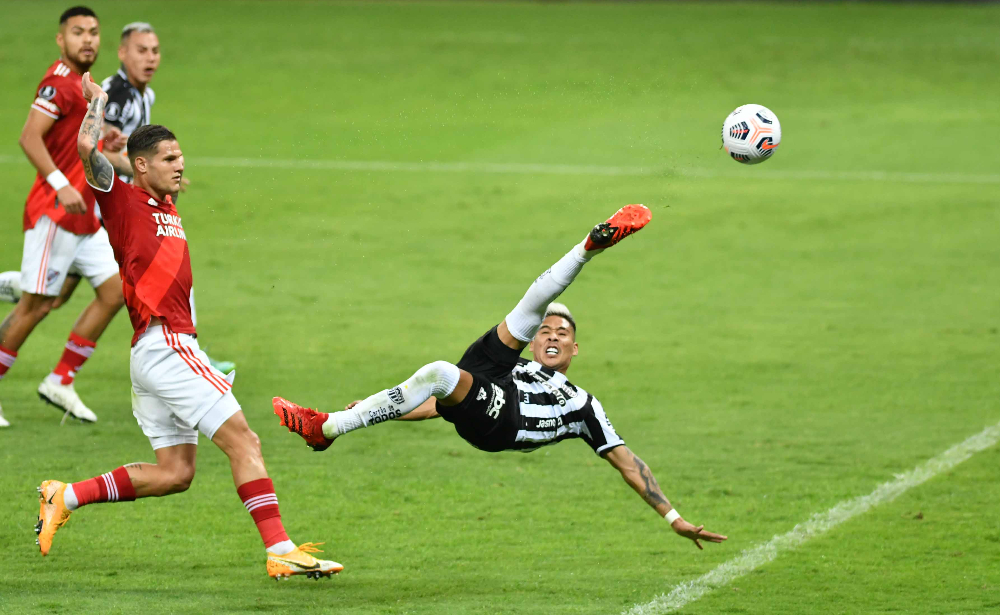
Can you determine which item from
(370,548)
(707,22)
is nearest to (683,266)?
(370,548)

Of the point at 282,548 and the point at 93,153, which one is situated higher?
the point at 93,153

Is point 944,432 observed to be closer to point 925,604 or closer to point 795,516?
point 795,516

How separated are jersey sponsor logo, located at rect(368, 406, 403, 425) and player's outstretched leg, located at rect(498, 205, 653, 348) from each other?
67 cm

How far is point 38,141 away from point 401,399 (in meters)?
3.82

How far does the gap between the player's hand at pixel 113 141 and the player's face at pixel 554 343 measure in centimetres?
373

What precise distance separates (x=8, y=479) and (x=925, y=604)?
540 centimetres

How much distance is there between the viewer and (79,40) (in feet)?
28.2

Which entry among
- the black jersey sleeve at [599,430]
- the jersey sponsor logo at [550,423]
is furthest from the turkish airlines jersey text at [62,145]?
the black jersey sleeve at [599,430]

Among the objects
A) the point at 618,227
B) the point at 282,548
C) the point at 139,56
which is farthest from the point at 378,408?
the point at 139,56

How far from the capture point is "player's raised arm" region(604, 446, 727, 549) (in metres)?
6.13

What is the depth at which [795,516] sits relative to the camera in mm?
7699

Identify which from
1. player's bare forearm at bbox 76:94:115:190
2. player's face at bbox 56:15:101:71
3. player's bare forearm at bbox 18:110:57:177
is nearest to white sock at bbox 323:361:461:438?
player's bare forearm at bbox 76:94:115:190

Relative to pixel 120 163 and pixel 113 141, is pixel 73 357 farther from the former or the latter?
pixel 113 141

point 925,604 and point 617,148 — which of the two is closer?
point 925,604
